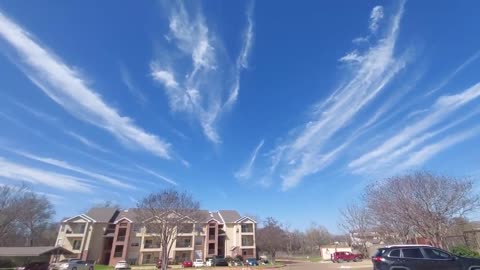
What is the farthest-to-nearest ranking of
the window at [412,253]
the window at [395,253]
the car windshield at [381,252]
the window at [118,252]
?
1. the window at [118,252]
2. the car windshield at [381,252]
3. the window at [395,253]
4. the window at [412,253]

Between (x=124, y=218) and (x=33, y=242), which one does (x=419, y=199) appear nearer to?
(x=124, y=218)

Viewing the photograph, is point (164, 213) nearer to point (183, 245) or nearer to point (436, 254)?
point (183, 245)

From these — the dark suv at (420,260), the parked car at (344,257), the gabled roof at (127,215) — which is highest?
the gabled roof at (127,215)

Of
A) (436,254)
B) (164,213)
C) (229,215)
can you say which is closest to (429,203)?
(436,254)

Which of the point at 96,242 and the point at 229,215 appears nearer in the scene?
the point at 96,242

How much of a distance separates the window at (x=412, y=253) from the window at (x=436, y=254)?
0.32 metres

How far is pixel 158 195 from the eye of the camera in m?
47.6

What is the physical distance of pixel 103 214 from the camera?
6850cm

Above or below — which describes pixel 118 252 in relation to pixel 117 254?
above

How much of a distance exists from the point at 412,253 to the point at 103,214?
2726 inches

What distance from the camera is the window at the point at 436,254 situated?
13398mm

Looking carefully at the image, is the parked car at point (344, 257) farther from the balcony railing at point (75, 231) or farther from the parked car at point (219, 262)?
the balcony railing at point (75, 231)

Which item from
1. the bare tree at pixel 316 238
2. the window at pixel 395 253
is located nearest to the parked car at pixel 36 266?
the window at pixel 395 253

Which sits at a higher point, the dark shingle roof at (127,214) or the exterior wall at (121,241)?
the dark shingle roof at (127,214)
